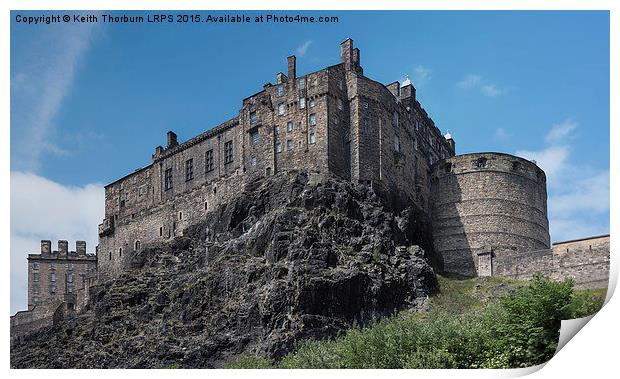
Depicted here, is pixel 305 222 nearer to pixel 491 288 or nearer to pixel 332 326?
pixel 332 326

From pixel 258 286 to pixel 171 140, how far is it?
25945 mm

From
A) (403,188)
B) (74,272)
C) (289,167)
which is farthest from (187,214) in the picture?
(74,272)

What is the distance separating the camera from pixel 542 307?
47.8 metres

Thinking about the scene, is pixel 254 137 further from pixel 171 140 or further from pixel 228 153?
pixel 171 140

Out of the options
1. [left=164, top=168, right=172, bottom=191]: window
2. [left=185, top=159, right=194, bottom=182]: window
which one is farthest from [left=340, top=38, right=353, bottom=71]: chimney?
[left=164, top=168, right=172, bottom=191]: window

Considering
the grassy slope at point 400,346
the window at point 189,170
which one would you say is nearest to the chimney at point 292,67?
the window at point 189,170

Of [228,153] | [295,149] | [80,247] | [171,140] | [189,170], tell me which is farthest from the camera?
[80,247]

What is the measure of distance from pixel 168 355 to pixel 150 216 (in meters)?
23.1

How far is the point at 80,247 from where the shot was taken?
10762cm

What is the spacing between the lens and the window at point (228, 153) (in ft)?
246

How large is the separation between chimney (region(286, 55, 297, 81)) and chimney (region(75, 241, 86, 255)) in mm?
45356

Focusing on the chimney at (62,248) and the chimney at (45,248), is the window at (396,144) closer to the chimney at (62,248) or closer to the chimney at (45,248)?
the chimney at (62,248)

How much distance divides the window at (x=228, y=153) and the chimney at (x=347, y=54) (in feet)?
36.6

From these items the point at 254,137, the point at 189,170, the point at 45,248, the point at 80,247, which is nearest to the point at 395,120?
the point at 254,137
